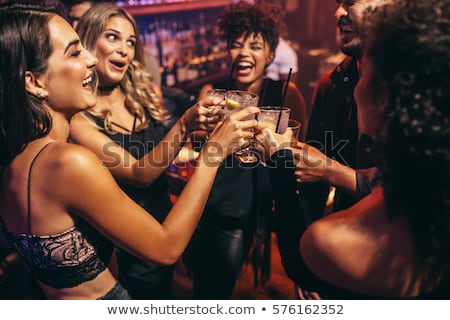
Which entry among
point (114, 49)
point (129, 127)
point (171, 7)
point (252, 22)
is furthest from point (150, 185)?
point (171, 7)

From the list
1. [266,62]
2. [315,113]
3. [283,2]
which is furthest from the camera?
[283,2]

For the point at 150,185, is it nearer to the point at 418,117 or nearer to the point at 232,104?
the point at 232,104

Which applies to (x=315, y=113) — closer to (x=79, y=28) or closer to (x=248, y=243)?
(x=248, y=243)

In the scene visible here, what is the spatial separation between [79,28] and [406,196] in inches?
72.7

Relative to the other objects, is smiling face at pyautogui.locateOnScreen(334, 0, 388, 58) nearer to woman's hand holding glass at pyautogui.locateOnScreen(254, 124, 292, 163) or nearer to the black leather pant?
woman's hand holding glass at pyautogui.locateOnScreen(254, 124, 292, 163)

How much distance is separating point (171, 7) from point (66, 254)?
337cm

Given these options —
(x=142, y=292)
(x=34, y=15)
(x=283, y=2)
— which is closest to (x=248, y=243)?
(x=142, y=292)

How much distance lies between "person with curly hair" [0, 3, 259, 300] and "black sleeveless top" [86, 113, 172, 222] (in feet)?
1.80

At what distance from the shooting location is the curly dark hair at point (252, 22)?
225 cm

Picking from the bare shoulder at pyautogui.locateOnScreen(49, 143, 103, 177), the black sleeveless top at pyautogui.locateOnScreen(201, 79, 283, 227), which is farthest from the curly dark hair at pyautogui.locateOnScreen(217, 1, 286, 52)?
the bare shoulder at pyautogui.locateOnScreen(49, 143, 103, 177)

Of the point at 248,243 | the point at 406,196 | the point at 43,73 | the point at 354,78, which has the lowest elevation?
the point at 248,243

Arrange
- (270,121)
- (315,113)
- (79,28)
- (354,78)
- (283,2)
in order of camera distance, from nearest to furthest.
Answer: (270,121) → (354,78) → (315,113) → (79,28) → (283,2)

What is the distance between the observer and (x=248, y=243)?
7.78 ft

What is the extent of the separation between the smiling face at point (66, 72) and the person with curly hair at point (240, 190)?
90 cm
